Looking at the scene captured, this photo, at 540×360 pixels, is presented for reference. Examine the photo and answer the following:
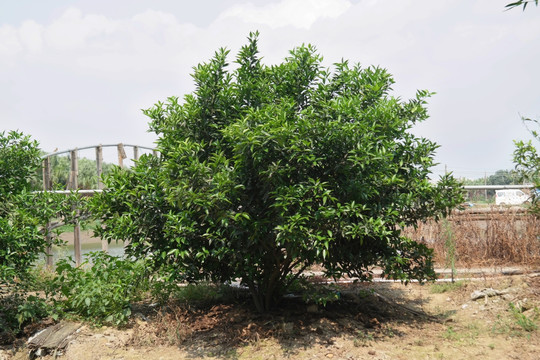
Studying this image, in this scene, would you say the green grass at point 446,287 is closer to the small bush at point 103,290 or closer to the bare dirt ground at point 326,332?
the bare dirt ground at point 326,332

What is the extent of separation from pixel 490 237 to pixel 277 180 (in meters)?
6.65

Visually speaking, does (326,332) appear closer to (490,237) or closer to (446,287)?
(446,287)

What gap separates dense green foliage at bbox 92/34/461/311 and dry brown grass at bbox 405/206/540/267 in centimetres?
396

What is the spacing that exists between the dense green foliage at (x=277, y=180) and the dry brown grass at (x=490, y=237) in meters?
3.96

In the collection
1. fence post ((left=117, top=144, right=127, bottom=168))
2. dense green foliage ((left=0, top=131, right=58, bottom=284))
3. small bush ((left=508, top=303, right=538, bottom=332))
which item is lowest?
small bush ((left=508, top=303, right=538, bottom=332))

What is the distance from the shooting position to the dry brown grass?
9641 millimetres

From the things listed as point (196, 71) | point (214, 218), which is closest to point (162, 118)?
point (196, 71)

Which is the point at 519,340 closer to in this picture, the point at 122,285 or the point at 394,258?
the point at 394,258

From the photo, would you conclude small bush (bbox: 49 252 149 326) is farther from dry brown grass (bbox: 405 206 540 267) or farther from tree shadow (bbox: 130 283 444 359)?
dry brown grass (bbox: 405 206 540 267)

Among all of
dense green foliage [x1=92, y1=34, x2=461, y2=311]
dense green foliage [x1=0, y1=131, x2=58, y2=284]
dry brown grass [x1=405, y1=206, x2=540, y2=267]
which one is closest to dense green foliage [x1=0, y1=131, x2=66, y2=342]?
dense green foliage [x1=0, y1=131, x2=58, y2=284]

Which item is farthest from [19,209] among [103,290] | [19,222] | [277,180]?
[277,180]

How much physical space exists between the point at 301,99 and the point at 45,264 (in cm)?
684

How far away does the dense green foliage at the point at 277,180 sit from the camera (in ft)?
16.7

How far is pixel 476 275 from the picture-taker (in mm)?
A: 8867
